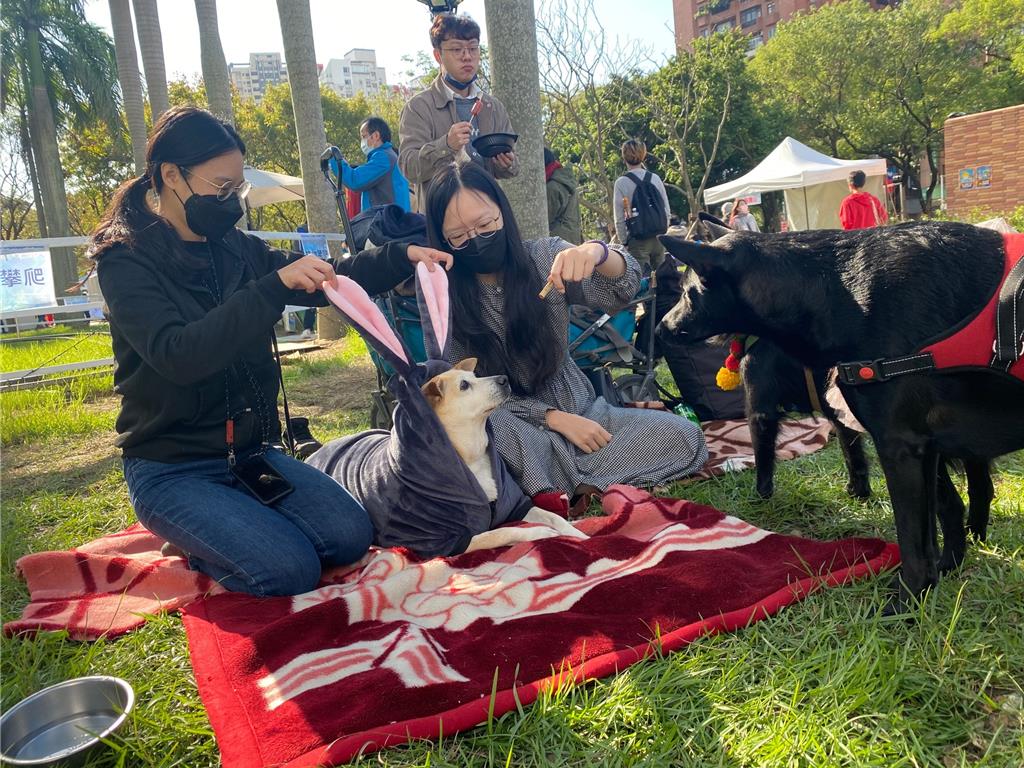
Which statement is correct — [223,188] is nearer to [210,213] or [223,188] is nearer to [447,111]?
[210,213]

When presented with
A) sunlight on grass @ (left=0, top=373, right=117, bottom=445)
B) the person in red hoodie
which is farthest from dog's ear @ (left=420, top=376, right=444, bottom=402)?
the person in red hoodie

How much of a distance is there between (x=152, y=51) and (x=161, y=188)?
9179 millimetres

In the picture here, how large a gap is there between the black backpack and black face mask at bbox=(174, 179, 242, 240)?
5147mm

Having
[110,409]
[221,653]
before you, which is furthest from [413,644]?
[110,409]

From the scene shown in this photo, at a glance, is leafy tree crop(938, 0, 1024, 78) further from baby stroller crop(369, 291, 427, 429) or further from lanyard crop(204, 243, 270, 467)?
lanyard crop(204, 243, 270, 467)

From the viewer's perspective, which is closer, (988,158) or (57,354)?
(57,354)

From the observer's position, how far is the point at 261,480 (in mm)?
2594

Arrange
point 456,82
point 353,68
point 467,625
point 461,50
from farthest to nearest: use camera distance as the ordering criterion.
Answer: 1. point 353,68
2. point 456,82
3. point 461,50
4. point 467,625

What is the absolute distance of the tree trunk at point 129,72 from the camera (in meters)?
10.7

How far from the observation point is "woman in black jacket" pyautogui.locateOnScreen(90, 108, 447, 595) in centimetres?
231

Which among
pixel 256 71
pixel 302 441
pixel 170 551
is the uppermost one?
pixel 256 71

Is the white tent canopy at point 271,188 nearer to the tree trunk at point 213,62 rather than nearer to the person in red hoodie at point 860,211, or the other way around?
the tree trunk at point 213,62

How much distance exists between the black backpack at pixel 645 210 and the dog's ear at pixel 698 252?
190 inches

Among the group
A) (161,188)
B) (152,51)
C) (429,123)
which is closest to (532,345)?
(161,188)
